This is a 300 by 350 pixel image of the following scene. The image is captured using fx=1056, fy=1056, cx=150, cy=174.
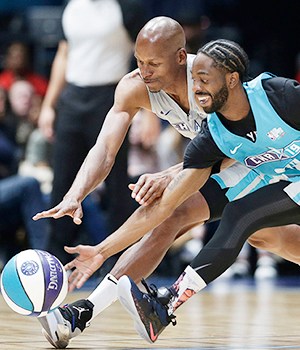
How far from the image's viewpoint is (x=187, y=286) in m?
4.44

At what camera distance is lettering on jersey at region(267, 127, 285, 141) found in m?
4.48

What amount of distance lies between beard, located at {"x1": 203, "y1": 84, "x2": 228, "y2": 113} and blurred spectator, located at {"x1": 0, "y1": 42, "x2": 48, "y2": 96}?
5.47 metres

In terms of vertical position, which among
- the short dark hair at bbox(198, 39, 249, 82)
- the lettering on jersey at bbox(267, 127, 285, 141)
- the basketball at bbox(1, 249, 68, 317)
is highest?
the short dark hair at bbox(198, 39, 249, 82)

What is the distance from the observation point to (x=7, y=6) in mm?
11484

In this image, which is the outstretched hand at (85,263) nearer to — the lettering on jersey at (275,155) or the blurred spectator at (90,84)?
the lettering on jersey at (275,155)

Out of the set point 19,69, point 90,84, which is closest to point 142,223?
point 90,84

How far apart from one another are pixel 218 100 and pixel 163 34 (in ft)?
2.02

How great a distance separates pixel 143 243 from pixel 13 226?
3.90m

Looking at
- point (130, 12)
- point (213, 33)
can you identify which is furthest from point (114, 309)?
point (213, 33)

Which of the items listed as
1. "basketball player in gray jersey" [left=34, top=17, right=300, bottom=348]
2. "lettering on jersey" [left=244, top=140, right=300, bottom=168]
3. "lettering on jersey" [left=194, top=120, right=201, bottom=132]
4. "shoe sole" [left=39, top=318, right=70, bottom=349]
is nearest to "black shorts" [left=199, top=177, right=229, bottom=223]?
"basketball player in gray jersey" [left=34, top=17, right=300, bottom=348]

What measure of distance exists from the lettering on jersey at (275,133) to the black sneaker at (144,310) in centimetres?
85

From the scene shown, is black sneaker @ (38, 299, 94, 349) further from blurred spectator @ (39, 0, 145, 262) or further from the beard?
blurred spectator @ (39, 0, 145, 262)

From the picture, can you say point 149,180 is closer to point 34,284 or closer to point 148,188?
Answer: point 148,188

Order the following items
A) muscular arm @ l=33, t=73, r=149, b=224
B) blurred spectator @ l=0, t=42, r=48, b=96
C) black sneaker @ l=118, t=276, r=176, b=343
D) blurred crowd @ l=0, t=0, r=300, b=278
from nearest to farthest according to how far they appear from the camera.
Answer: black sneaker @ l=118, t=276, r=176, b=343 < muscular arm @ l=33, t=73, r=149, b=224 < blurred crowd @ l=0, t=0, r=300, b=278 < blurred spectator @ l=0, t=42, r=48, b=96
